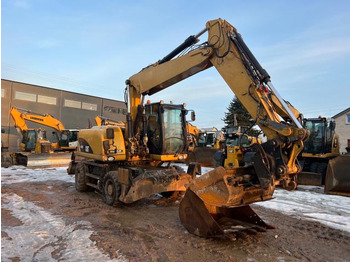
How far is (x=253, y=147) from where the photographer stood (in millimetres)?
4387

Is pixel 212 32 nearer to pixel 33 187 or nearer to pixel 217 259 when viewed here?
pixel 217 259

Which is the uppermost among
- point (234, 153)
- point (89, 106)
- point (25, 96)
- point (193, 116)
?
point (25, 96)

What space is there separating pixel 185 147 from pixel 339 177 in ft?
16.1

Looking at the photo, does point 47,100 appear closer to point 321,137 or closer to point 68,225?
point 321,137

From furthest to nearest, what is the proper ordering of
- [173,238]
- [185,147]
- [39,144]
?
1. [39,144]
2. [185,147]
3. [173,238]

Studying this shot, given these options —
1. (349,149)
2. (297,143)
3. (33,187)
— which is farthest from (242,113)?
(297,143)

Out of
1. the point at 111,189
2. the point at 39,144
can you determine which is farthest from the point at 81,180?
the point at 39,144

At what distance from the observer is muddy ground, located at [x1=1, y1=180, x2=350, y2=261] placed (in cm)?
408

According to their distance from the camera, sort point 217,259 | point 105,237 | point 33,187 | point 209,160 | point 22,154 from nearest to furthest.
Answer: point 217,259
point 105,237
point 33,187
point 22,154
point 209,160

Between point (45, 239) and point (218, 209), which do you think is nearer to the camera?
point (45, 239)

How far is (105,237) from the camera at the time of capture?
186 inches

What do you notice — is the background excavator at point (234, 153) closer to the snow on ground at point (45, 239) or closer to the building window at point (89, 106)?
the snow on ground at point (45, 239)

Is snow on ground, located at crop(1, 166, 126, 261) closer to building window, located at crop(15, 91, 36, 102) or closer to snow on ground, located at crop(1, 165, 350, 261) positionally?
snow on ground, located at crop(1, 165, 350, 261)

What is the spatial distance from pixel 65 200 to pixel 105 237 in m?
3.29
